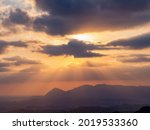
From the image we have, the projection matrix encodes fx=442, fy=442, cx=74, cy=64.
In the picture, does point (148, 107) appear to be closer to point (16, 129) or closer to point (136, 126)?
point (136, 126)

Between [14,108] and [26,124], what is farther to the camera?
[14,108]

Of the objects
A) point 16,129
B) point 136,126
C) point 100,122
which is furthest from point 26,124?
point 136,126

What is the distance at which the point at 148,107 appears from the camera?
61.3ft

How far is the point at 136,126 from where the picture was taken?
1616 centimetres

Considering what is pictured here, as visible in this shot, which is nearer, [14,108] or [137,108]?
[14,108]

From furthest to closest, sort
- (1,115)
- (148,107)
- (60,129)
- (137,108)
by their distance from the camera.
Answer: (137,108)
(148,107)
(1,115)
(60,129)

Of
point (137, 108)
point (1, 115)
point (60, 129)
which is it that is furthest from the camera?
point (137, 108)

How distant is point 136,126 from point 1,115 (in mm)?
5225

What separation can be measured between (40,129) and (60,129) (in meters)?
0.73

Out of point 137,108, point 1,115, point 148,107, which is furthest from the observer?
point 137,108

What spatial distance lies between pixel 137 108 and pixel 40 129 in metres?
5.75

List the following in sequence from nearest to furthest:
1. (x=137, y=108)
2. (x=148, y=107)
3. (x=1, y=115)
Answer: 1. (x=1, y=115)
2. (x=148, y=107)
3. (x=137, y=108)

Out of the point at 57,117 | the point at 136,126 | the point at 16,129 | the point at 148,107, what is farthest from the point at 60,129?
the point at 148,107

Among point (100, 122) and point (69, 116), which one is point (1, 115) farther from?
point (100, 122)
